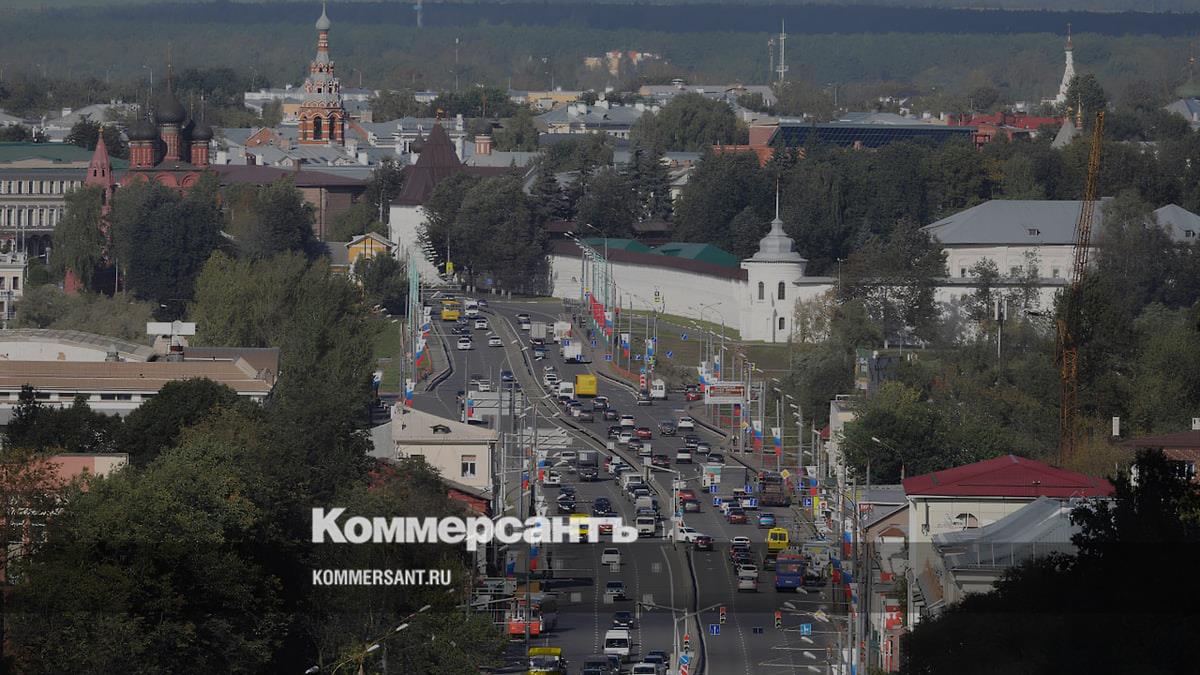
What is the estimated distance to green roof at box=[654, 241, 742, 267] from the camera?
278 feet

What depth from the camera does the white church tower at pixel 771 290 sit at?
75.6 m

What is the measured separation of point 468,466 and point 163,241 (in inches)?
1594

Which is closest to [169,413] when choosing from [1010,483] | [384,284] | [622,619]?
[622,619]

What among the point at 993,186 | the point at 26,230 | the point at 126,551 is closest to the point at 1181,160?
the point at 993,186

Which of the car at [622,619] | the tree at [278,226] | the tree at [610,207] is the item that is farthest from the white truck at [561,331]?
the car at [622,619]

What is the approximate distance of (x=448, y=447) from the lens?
150ft

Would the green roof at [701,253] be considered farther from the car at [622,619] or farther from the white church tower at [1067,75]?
the white church tower at [1067,75]

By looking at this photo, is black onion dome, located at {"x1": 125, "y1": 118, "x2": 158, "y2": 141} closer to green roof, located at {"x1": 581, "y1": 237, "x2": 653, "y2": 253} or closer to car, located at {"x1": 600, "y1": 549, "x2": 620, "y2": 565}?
green roof, located at {"x1": 581, "y1": 237, "x2": 653, "y2": 253}

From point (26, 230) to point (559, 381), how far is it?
47.3 meters

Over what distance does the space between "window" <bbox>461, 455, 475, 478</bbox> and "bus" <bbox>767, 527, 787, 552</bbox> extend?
436 centimetres

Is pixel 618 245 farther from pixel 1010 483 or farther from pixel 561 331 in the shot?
pixel 1010 483

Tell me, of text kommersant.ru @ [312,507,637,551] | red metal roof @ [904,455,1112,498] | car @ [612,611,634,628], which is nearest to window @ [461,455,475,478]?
red metal roof @ [904,455,1112,498]

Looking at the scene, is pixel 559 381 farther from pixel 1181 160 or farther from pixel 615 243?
pixel 1181 160

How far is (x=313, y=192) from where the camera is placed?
108250mm
